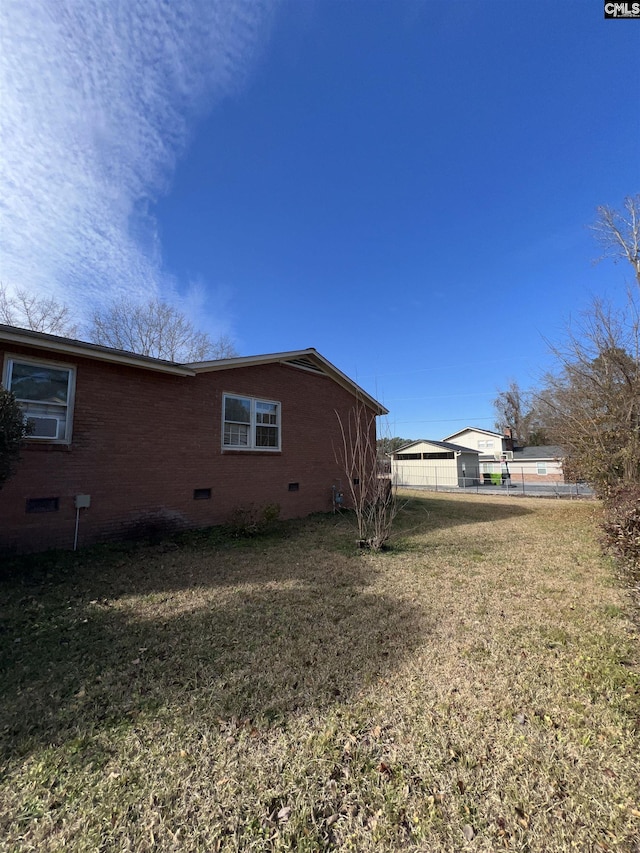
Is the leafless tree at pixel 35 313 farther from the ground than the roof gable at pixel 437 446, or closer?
farther from the ground

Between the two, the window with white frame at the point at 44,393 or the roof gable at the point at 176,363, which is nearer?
the roof gable at the point at 176,363

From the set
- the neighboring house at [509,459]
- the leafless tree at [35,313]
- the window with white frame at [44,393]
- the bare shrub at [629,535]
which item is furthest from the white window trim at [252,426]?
the neighboring house at [509,459]

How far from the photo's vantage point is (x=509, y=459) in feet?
111

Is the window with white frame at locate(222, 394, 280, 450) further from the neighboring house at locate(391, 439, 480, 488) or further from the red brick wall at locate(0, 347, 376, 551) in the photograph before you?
the neighboring house at locate(391, 439, 480, 488)

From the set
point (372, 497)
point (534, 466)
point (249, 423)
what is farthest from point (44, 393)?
point (534, 466)

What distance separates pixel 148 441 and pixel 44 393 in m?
1.97

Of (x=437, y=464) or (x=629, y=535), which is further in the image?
(x=437, y=464)

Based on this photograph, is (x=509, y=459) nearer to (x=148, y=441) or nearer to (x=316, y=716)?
(x=148, y=441)

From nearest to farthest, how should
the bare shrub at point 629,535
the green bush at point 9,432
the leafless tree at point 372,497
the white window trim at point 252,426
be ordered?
1. the bare shrub at point 629,535
2. the green bush at point 9,432
3. the leafless tree at point 372,497
4. the white window trim at point 252,426

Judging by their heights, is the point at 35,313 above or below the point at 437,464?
above

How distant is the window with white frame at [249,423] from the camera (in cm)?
916

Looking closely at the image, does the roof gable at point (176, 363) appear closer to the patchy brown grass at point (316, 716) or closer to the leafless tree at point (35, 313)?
the patchy brown grass at point (316, 716)

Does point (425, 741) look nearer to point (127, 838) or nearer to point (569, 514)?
point (127, 838)

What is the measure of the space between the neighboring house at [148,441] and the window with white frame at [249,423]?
3 cm
